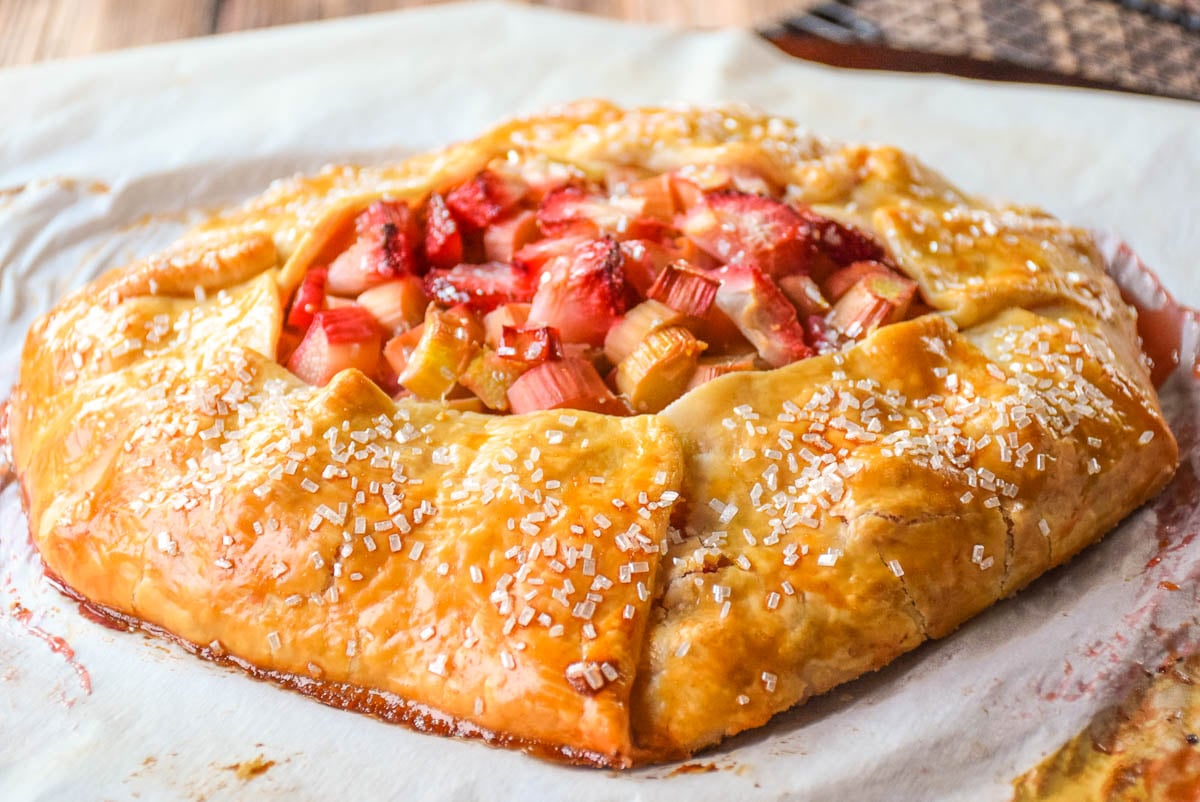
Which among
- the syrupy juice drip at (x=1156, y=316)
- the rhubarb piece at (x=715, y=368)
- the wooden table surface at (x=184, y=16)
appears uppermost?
the rhubarb piece at (x=715, y=368)

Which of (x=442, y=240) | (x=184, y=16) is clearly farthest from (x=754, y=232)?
(x=184, y=16)

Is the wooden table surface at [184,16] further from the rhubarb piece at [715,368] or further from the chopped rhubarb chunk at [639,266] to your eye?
the rhubarb piece at [715,368]

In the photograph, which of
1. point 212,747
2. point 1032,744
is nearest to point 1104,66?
point 1032,744

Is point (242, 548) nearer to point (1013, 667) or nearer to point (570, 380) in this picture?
point (570, 380)

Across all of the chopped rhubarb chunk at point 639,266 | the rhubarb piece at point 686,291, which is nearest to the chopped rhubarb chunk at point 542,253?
the chopped rhubarb chunk at point 639,266

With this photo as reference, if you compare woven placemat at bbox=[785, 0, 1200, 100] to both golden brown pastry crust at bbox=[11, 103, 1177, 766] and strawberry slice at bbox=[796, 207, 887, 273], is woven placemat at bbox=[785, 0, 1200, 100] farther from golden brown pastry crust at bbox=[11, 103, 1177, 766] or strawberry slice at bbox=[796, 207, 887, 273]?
golden brown pastry crust at bbox=[11, 103, 1177, 766]

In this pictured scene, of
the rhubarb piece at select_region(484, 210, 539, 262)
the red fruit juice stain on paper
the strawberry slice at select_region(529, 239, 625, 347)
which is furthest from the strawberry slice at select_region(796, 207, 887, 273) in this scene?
the red fruit juice stain on paper

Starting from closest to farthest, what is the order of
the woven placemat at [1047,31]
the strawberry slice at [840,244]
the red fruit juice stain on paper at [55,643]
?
the red fruit juice stain on paper at [55,643], the strawberry slice at [840,244], the woven placemat at [1047,31]

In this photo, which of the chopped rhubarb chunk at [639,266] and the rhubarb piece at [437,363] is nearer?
the rhubarb piece at [437,363]
